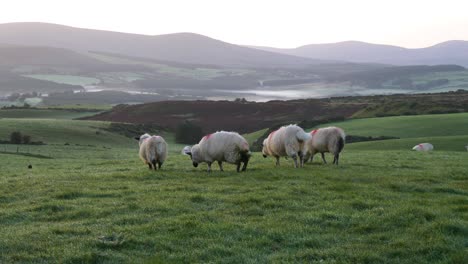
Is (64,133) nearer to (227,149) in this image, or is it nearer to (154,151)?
(154,151)

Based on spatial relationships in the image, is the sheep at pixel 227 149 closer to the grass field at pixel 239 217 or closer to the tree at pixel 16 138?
the grass field at pixel 239 217

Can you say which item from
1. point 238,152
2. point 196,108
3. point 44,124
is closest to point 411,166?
point 238,152

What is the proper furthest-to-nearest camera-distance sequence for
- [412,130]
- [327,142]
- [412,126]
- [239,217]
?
[412,126] → [412,130] → [327,142] → [239,217]

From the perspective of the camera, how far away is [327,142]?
74.7ft

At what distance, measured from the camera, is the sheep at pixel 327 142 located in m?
22.5

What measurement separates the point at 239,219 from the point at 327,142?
11.7 metres

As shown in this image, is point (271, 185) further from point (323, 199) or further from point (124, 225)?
point (124, 225)

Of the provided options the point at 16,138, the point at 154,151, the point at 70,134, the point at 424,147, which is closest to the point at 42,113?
the point at 70,134

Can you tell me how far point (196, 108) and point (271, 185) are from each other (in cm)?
8094

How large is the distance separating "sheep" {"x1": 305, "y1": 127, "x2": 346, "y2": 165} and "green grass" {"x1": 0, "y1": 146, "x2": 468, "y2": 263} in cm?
390

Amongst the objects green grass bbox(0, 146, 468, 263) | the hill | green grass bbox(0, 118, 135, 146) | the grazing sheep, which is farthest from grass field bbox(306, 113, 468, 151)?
green grass bbox(0, 118, 135, 146)

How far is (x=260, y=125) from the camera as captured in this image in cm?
8075

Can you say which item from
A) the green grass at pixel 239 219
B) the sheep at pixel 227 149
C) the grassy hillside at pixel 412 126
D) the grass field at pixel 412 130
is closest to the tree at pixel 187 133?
the grass field at pixel 412 130

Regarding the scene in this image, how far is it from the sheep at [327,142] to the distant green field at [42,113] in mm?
78247
